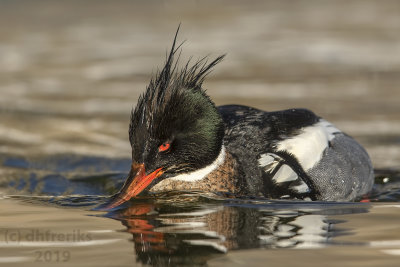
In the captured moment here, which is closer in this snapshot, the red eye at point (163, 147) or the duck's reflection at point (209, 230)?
the duck's reflection at point (209, 230)

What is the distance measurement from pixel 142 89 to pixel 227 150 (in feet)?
19.7

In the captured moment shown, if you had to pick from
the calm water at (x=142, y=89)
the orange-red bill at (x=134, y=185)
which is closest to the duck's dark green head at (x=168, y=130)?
the orange-red bill at (x=134, y=185)

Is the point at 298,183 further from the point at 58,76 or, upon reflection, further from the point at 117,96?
the point at 58,76

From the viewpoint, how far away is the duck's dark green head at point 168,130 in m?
6.24

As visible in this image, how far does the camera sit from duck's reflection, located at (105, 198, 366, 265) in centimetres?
505

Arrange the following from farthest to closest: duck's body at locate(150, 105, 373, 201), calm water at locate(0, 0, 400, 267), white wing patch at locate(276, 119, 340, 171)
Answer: white wing patch at locate(276, 119, 340, 171), duck's body at locate(150, 105, 373, 201), calm water at locate(0, 0, 400, 267)

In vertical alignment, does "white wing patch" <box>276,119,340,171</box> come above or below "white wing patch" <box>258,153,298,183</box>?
above

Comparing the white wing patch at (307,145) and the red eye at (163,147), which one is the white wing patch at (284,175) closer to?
the white wing patch at (307,145)

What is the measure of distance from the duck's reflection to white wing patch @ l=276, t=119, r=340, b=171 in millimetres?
932

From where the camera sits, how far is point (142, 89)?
1277cm

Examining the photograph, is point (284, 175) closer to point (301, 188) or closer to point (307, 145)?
point (301, 188)

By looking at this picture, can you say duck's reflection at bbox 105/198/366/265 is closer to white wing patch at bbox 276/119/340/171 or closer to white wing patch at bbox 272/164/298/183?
white wing patch at bbox 272/164/298/183

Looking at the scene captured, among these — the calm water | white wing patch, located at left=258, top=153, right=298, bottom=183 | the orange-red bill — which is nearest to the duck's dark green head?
the orange-red bill

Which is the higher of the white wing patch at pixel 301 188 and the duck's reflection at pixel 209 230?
the white wing patch at pixel 301 188
